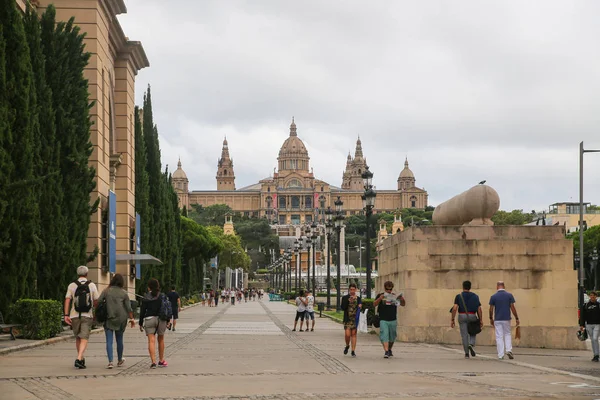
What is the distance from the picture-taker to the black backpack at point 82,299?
16.1 metres

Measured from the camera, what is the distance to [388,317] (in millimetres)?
18922

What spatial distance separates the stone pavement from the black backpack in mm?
912

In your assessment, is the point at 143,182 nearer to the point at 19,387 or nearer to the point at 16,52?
the point at 16,52

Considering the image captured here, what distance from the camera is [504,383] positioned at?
1391cm

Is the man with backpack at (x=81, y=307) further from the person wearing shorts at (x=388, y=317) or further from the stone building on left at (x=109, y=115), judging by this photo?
the stone building on left at (x=109, y=115)

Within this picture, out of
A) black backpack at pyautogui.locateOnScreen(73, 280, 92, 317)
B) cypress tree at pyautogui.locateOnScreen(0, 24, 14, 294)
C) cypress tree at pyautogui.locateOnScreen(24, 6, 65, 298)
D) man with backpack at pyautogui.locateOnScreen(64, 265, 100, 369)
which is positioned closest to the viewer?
man with backpack at pyautogui.locateOnScreen(64, 265, 100, 369)

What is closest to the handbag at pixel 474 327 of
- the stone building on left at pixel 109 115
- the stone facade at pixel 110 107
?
the stone building on left at pixel 109 115

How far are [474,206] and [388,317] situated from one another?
560cm

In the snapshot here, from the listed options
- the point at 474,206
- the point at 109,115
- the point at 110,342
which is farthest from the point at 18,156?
the point at 109,115

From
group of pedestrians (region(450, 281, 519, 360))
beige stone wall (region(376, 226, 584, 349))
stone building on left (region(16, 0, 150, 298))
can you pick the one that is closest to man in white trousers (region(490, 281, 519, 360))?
group of pedestrians (region(450, 281, 519, 360))

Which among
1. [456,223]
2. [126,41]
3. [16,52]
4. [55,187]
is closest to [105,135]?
[126,41]

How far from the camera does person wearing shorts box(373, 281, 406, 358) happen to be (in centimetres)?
1872

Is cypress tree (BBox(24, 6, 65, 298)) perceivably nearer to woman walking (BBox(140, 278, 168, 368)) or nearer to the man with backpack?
the man with backpack

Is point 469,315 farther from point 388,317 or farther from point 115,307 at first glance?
point 115,307
